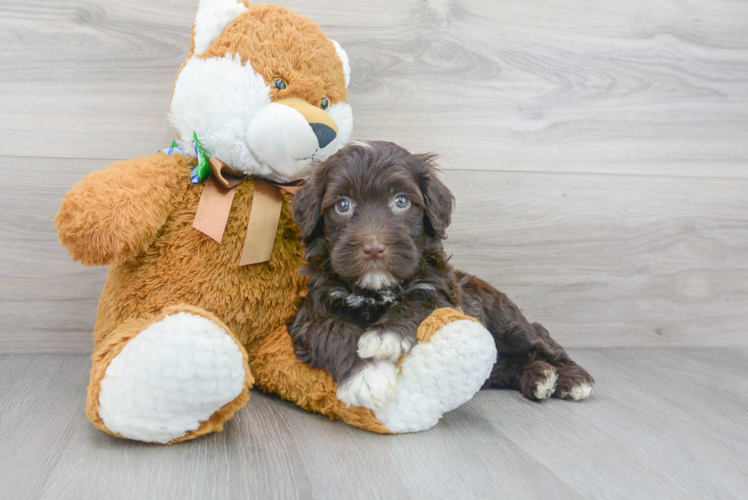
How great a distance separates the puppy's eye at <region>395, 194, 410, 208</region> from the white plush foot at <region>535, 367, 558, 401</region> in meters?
0.74

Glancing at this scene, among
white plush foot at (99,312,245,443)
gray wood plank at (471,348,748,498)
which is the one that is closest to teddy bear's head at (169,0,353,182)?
white plush foot at (99,312,245,443)

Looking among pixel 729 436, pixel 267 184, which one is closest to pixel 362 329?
pixel 267 184

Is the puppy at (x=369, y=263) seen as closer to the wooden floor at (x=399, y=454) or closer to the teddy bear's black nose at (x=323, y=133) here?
the teddy bear's black nose at (x=323, y=133)

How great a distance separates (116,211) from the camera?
4.66ft

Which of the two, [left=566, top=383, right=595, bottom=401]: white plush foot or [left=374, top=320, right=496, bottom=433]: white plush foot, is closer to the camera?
[left=374, top=320, right=496, bottom=433]: white plush foot

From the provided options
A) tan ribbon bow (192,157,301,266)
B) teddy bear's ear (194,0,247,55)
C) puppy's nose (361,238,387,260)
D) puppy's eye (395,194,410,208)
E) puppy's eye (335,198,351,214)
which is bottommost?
tan ribbon bow (192,157,301,266)

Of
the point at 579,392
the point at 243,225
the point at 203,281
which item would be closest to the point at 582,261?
the point at 579,392

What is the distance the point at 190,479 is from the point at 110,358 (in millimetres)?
347

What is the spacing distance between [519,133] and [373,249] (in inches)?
50.6

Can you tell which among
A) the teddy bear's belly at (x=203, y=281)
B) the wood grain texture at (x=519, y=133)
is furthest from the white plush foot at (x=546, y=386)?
the teddy bear's belly at (x=203, y=281)

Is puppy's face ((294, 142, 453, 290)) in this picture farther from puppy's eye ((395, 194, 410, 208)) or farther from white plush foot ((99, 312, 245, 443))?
white plush foot ((99, 312, 245, 443))

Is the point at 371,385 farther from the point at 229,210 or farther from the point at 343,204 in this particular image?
the point at 229,210

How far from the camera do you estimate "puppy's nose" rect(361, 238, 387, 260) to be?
1.37 meters

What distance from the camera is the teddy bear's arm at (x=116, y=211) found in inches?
54.8
